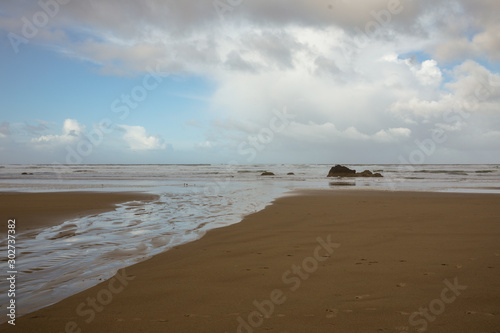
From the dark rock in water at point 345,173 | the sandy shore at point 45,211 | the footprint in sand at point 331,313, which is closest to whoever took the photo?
the footprint in sand at point 331,313

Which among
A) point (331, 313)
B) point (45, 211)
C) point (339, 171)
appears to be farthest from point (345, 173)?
point (331, 313)

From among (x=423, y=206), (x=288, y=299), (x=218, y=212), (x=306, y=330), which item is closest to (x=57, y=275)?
(x=288, y=299)

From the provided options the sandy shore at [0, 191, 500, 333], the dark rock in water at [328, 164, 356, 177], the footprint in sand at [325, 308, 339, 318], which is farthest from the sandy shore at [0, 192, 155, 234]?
the dark rock in water at [328, 164, 356, 177]

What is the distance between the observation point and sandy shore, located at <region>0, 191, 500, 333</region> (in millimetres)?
3436

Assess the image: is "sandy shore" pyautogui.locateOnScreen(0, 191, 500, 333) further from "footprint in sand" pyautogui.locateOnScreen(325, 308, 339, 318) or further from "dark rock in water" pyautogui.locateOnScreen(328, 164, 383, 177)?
"dark rock in water" pyautogui.locateOnScreen(328, 164, 383, 177)

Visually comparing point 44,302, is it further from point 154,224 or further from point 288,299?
point 154,224

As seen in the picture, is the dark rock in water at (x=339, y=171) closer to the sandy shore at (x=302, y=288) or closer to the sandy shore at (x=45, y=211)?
the sandy shore at (x=45, y=211)

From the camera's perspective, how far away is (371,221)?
377 inches

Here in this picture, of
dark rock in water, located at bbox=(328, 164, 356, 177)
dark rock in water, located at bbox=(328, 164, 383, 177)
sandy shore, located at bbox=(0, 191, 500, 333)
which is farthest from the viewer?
dark rock in water, located at bbox=(328, 164, 356, 177)

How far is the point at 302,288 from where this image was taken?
440 centimetres

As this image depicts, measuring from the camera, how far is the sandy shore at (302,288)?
11.3 ft

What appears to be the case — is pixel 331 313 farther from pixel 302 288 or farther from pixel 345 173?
pixel 345 173

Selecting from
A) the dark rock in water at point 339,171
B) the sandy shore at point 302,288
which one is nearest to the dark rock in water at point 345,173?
the dark rock in water at point 339,171

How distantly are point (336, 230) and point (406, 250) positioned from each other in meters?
2.18
